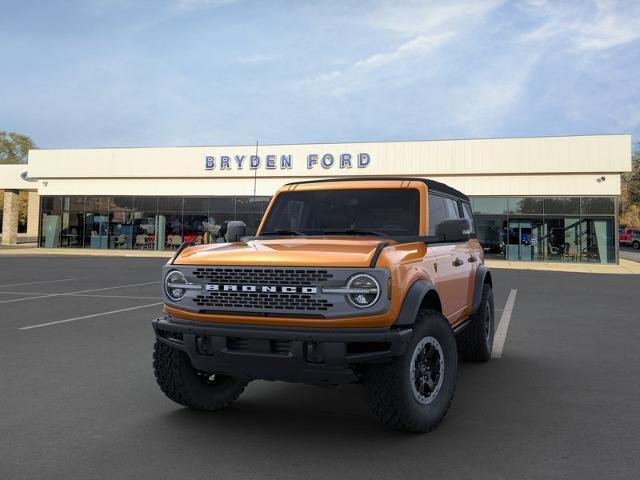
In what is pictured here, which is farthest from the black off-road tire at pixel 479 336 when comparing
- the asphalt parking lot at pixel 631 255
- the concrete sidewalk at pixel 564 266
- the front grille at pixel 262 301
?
the asphalt parking lot at pixel 631 255

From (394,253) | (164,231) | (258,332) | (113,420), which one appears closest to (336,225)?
(394,253)

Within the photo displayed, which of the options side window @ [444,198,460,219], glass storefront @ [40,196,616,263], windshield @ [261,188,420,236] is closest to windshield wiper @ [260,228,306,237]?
windshield @ [261,188,420,236]

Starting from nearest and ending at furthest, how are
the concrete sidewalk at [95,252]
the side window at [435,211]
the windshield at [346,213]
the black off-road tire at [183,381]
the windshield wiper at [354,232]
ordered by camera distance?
the black off-road tire at [183,381] → the windshield wiper at [354,232] → the windshield at [346,213] → the side window at [435,211] → the concrete sidewalk at [95,252]

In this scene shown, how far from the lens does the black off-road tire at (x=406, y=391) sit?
141 inches

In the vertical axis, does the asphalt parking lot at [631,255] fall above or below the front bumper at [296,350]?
above

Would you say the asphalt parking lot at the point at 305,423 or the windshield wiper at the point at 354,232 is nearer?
the asphalt parking lot at the point at 305,423

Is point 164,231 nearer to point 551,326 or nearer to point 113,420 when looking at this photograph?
point 551,326

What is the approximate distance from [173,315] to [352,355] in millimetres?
1378

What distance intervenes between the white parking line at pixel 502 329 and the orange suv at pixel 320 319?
273cm

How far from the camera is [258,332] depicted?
3545mm

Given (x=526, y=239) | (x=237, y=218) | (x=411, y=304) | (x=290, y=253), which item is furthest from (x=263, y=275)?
(x=237, y=218)

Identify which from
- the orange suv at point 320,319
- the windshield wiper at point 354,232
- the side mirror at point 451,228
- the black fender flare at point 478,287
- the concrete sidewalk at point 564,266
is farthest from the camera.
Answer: the concrete sidewalk at point 564,266

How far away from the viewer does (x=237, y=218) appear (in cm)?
3478

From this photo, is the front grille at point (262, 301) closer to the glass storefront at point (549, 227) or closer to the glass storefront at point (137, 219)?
the glass storefront at point (549, 227)
